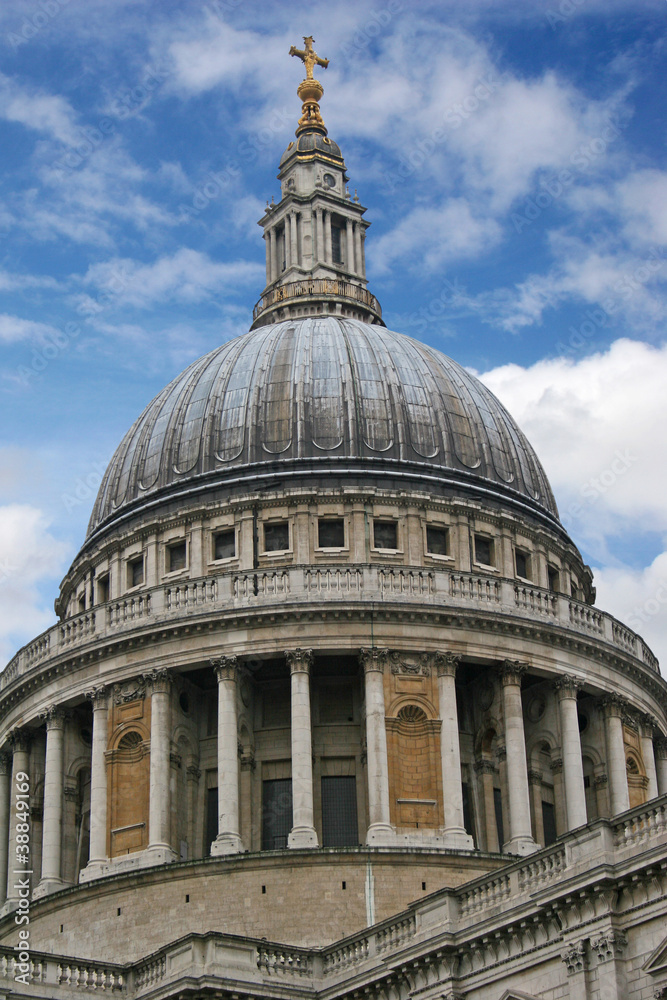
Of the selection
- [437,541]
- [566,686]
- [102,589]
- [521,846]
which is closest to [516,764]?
[521,846]

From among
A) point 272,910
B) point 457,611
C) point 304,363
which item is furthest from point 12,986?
point 304,363

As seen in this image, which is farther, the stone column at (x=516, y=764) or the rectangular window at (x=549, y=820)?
the rectangular window at (x=549, y=820)

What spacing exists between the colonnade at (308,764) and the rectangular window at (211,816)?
175cm

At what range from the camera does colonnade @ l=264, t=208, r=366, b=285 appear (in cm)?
6750

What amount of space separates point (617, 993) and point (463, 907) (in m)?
5.68

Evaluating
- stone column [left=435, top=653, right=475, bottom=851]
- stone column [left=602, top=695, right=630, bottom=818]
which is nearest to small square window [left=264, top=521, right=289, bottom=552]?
stone column [left=435, top=653, right=475, bottom=851]

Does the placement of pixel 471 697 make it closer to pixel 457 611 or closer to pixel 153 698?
pixel 457 611

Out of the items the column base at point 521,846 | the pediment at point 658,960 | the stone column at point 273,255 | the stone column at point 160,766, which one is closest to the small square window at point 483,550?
the column base at point 521,846

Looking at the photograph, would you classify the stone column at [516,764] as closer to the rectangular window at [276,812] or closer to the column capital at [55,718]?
the rectangular window at [276,812]

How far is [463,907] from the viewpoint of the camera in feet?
121

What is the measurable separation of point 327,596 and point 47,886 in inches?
474

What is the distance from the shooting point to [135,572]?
57.9 meters

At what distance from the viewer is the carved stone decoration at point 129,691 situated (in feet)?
169

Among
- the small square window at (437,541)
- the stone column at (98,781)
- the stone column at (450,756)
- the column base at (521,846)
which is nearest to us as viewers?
the stone column at (450,756)
